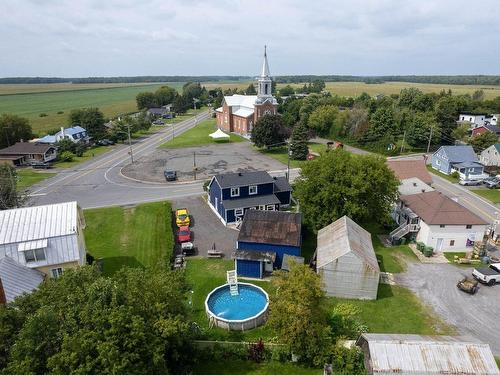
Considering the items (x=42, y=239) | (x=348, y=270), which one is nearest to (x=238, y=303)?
(x=348, y=270)

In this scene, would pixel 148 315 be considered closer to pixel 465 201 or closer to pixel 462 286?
pixel 462 286

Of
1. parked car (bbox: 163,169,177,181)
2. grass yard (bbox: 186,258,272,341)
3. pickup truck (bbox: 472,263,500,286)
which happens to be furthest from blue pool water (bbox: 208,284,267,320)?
parked car (bbox: 163,169,177,181)

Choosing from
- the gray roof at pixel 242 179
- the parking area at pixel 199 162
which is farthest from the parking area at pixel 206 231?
the parking area at pixel 199 162

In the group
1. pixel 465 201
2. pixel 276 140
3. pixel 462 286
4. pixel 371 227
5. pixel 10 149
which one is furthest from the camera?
pixel 276 140

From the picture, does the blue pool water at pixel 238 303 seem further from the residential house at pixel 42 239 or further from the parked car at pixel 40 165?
the parked car at pixel 40 165

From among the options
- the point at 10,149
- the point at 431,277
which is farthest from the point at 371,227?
the point at 10,149

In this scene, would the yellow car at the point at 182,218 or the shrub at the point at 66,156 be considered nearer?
the yellow car at the point at 182,218
